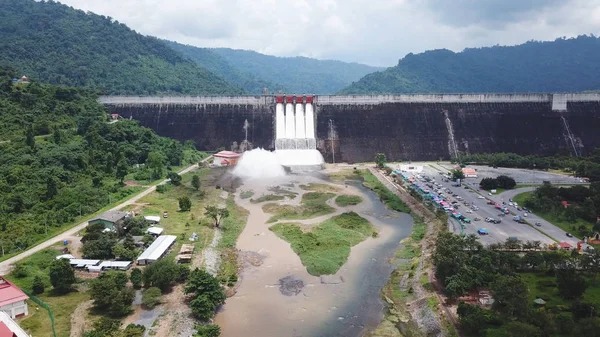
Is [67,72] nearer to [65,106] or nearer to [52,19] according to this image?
[52,19]

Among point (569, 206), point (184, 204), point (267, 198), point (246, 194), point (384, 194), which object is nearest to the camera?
point (569, 206)

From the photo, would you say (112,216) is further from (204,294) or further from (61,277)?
(204,294)

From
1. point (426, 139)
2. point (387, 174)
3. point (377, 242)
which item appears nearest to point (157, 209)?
point (377, 242)

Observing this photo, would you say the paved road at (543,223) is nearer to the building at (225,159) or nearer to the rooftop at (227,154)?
the building at (225,159)

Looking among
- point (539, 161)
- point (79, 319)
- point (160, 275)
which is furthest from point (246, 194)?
point (539, 161)

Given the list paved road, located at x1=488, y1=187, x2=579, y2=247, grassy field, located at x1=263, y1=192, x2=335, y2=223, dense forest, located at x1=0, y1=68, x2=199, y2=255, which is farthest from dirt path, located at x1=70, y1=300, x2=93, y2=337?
paved road, located at x1=488, y1=187, x2=579, y2=247

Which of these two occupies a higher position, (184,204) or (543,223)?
(184,204)
